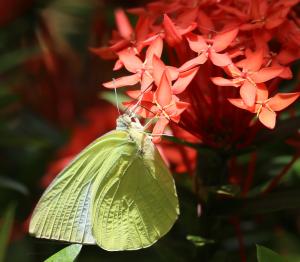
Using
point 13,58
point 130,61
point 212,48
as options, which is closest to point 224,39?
point 212,48

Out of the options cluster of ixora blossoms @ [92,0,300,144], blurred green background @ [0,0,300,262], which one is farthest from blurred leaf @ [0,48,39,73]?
cluster of ixora blossoms @ [92,0,300,144]

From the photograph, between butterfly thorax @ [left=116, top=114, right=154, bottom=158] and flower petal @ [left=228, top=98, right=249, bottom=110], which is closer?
flower petal @ [left=228, top=98, right=249, bottom=110]

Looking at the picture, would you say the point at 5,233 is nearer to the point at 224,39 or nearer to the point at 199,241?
the point at 199,241

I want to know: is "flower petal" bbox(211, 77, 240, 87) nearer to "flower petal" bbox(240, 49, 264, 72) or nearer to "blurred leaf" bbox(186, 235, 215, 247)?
"flower petal" bbox(240, 49, 264, 72)

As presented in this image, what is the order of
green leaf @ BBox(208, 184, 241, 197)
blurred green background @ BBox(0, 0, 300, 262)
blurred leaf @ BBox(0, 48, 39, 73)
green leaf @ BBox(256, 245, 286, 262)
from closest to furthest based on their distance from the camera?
green leaf @ BBox(256, 245, 286, 262) < green leaf @ BBox(208, 184, 241, 197) < blurred green background @ BBox(0, 0, 300, 262) < blurred leaf @ BBox(0, 48, 39, 73)

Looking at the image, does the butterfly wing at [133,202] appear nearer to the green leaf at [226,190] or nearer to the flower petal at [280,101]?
the green leaf at [226,190]

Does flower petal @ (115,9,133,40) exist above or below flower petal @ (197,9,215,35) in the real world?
above
